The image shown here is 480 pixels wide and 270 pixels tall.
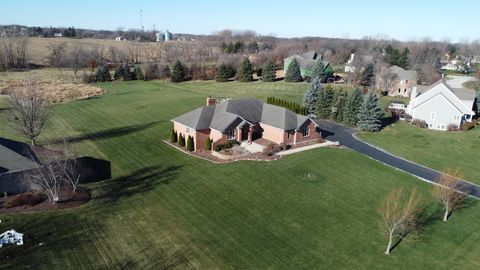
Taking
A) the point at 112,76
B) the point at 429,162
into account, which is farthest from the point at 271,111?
the point at 112,76

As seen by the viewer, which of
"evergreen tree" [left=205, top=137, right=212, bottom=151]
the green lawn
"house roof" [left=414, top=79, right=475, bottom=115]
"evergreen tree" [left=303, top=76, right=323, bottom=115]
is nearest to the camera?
the green lawn

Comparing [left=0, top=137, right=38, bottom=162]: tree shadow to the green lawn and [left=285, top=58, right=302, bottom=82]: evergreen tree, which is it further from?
[left=285, top=58, right=302, bottom=82]: evergreen tree

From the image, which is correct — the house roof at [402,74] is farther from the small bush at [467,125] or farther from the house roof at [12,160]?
the house roof at [12,160]

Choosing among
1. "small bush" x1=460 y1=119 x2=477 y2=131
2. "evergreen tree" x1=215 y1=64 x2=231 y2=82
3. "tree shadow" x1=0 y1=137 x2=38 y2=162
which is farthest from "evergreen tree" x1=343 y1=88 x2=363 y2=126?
"evergreen tree" x1=215 y1=64 x2=231 y2=82

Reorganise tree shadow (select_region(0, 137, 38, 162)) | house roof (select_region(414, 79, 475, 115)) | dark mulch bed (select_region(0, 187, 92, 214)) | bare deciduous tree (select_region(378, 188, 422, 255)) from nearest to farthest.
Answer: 1. bare deciduous tree (select_region(378, 188, 422, 255))
2. dark mulch bed (select_region(0, 187, 92, 214))
3. tree shadow (select_region(0, 137, 38, 162))
4. house roof (select_region(414, 79, 475, 115))

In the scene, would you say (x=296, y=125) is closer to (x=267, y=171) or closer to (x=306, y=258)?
(x=267, y=171)

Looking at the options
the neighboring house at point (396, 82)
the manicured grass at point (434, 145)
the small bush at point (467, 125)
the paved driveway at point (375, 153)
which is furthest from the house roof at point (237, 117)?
the neighboring house at point (396, 82)
